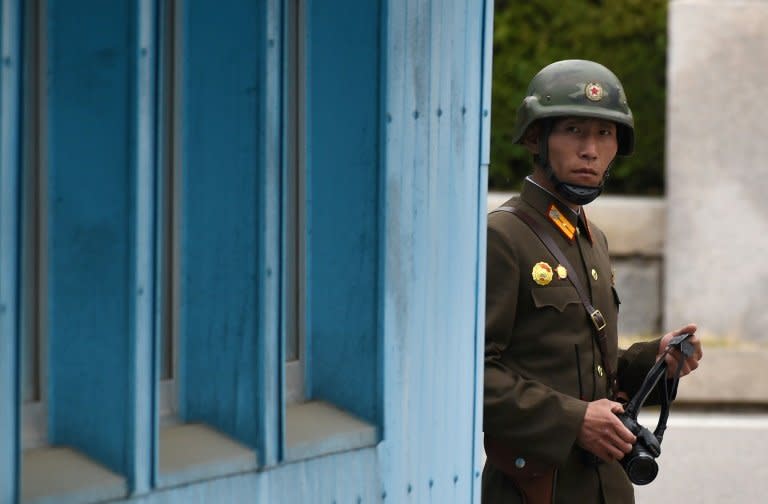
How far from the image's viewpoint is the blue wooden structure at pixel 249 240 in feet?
8.57

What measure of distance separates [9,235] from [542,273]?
1744 millimetres

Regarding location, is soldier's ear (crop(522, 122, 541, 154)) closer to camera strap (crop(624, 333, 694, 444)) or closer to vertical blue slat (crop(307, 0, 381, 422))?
camera strap (crop(624, 333, 694, 444))

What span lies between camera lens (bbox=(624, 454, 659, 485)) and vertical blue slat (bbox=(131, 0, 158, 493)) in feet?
4.89

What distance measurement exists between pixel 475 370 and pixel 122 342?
111cm

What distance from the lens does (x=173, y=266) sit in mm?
2914

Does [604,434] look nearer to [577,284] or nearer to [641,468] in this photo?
[641,468]

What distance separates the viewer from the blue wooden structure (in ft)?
8.57

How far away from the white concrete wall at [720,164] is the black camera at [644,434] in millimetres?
4245

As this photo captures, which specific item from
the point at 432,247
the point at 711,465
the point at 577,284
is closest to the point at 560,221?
the point at 577,284

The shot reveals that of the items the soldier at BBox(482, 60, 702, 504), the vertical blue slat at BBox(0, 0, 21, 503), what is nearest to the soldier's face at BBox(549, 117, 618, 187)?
the soldier at BBox(482, 60, 702, 504)

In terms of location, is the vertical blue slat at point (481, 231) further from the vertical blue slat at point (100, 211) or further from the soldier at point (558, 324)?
the vertical blue slat at point (100, 211)

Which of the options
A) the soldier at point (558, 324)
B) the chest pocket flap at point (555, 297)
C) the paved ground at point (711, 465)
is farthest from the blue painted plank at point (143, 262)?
the paved ground at point (711, 465)

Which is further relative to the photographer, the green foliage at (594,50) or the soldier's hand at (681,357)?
the green foliage at (594,50)

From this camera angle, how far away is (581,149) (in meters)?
3.95
